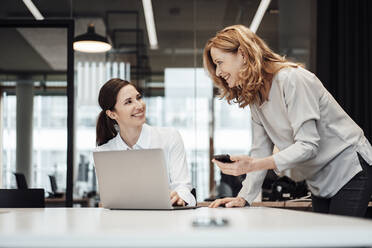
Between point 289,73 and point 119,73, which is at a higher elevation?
point 119,73

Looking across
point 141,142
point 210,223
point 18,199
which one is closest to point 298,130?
point 210,223

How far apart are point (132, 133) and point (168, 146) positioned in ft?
0.80

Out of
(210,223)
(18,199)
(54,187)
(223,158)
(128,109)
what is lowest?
(54,187)

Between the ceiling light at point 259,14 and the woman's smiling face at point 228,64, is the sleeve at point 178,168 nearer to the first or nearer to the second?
the woman's smiling face at point 228,64

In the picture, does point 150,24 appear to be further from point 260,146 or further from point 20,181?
point 260,146

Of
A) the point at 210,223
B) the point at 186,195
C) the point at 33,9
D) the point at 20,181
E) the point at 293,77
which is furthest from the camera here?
the point at 33,9

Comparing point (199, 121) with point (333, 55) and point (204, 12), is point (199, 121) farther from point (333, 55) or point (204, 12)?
point (333, 55)

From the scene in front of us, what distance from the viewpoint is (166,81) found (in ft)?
18.0

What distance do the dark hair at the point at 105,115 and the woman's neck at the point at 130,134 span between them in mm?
47

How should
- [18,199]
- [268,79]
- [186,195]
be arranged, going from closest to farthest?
[268,79] < [186,195] < [18,199]

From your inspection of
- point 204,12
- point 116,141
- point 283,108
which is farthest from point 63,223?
point 204,12

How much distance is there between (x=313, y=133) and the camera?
198 centimetres

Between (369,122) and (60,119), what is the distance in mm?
3080

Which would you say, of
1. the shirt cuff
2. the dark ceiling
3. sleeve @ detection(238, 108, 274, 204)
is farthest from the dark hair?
the dark ceiling
